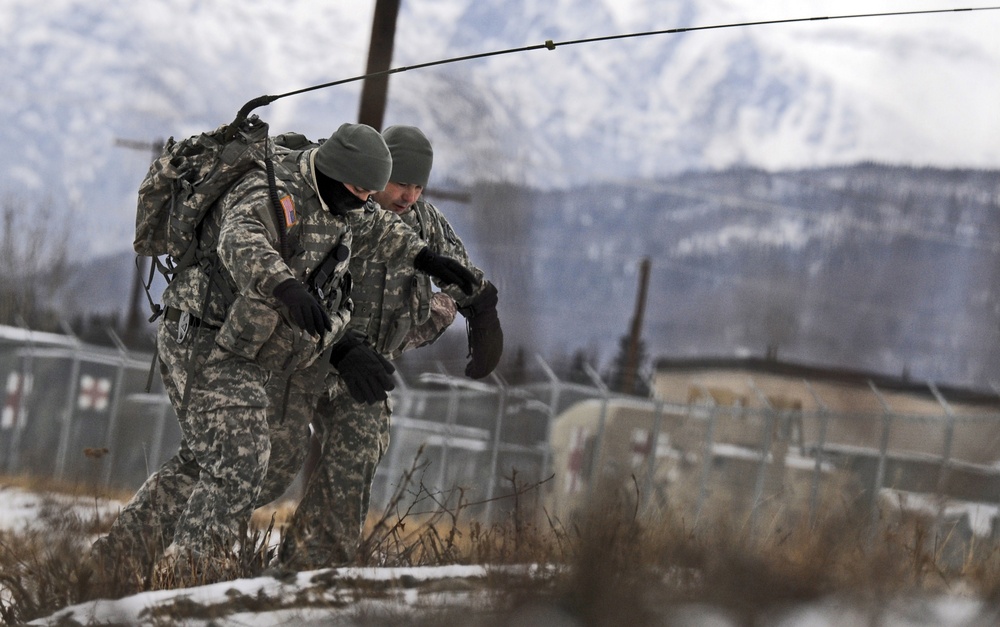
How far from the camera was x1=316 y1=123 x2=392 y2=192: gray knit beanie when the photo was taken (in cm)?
439

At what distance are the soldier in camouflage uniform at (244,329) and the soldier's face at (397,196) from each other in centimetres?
24

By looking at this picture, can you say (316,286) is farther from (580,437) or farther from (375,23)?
(580,437)

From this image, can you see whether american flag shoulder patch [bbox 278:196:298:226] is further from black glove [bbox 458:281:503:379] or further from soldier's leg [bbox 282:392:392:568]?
black glove [bbox 458:281:503:379]

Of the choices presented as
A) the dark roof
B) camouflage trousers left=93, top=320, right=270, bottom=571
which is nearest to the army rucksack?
camouflage trousers left=93, top=320, right=270, bottom=571

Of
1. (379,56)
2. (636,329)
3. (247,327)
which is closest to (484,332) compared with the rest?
(247,327)

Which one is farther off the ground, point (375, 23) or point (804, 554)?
point (375, 23)

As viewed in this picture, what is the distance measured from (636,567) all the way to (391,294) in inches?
82.6

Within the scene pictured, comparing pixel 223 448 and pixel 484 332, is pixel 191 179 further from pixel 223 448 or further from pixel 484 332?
pixel 484 332

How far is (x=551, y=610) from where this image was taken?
9.65ft

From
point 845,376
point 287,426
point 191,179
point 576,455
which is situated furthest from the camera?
point 576,455

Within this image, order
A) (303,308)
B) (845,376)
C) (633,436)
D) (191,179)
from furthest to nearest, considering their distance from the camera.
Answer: (633,436) → (845,376) → (191,179) → (303,308)

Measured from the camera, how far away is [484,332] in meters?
5.14

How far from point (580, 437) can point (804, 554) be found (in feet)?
38.6

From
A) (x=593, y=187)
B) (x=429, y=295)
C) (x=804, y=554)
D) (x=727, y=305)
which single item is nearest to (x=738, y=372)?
(x=429, y=295)
